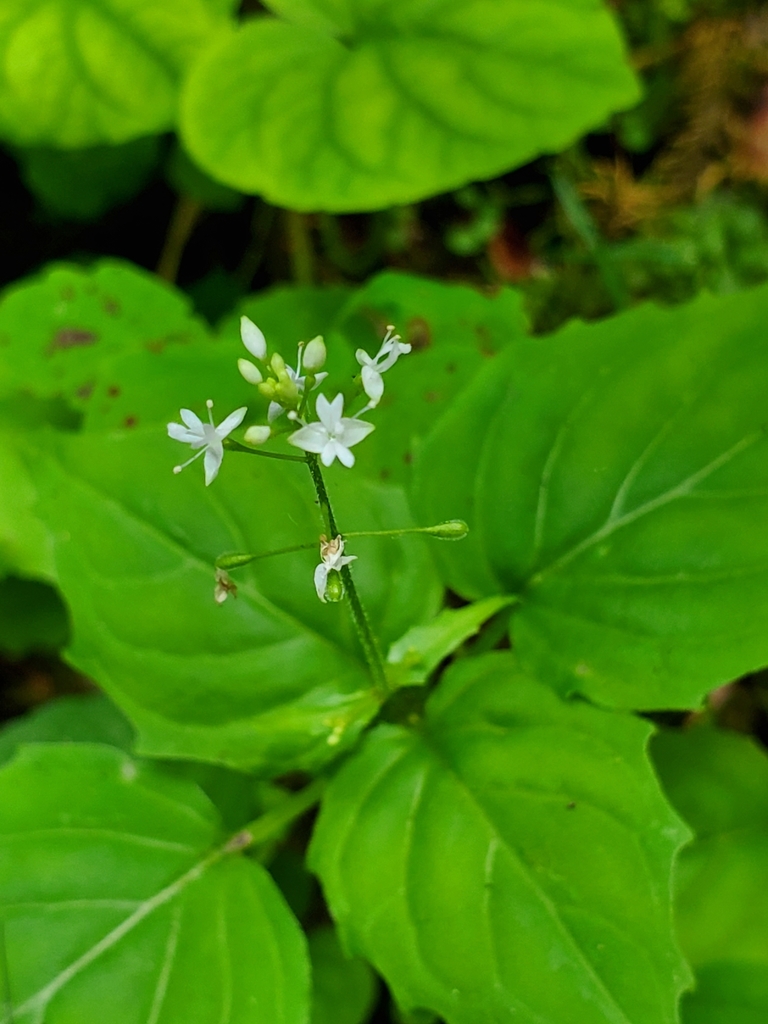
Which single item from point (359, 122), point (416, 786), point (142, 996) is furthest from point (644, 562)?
point (359, 122)

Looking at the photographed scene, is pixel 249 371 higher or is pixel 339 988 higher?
pixel 249 371

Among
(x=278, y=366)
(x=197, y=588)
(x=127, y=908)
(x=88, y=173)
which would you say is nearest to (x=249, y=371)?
(x=278, y=366)

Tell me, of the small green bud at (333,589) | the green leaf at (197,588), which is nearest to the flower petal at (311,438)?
the small green bud at (333,589)

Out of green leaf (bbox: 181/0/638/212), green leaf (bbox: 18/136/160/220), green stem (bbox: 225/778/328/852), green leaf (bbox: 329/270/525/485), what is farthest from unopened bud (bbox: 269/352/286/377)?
green leaf (bbox: 18/136/160/220)

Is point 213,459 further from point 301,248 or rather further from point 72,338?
point 301,248

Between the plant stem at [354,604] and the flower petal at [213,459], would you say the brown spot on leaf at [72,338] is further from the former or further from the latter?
the flower petal at [213,459]

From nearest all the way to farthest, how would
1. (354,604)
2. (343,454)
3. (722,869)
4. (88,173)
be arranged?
(343,454), (354,604), (722,869), (88,173)

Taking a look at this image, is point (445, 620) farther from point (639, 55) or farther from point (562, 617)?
point (639, 55)
